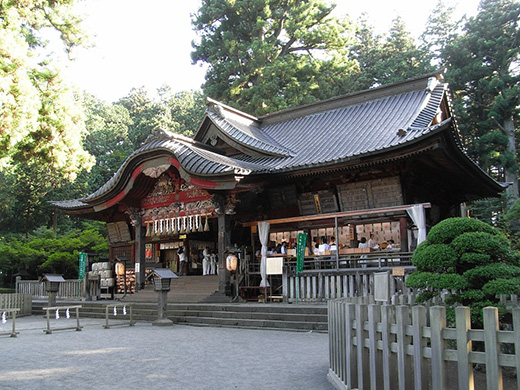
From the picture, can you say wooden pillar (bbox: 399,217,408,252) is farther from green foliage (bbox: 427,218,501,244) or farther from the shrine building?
green foliage (bbox: 427,218,501,244)

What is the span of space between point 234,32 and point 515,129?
802 inches

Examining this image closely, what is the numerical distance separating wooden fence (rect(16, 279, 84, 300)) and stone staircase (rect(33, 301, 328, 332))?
4.55 metres

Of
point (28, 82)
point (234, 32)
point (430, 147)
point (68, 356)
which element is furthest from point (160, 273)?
point (234, 32)

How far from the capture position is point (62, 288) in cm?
2086

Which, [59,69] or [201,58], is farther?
[201,58]

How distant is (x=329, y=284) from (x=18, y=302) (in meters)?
11.4

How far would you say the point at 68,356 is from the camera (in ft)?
26.4

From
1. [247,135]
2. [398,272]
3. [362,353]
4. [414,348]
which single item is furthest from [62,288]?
[414,348]

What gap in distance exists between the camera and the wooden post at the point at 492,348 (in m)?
3.32

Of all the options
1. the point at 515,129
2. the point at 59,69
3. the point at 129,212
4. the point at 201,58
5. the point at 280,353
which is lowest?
the point at 280,353

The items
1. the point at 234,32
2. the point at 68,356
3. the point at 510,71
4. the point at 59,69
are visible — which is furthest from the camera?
the point at 234,32

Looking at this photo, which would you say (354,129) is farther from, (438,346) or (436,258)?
(438,346)

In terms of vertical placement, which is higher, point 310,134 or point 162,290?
point 310,134

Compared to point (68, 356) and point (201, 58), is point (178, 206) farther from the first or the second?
point (201, 58)
